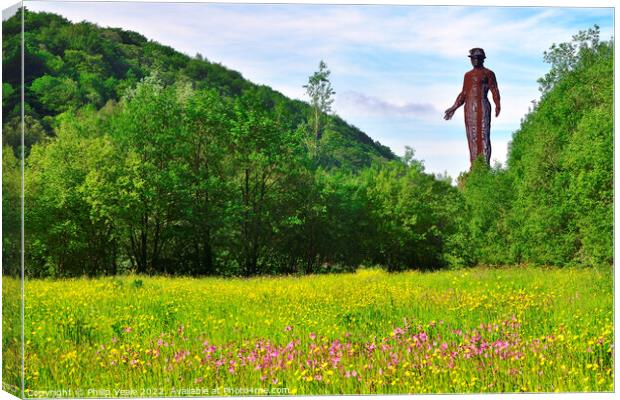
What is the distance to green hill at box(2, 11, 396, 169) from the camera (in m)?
10.5

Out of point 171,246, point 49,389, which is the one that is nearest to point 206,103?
point 171,246

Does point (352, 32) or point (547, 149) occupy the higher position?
point (352, 32)

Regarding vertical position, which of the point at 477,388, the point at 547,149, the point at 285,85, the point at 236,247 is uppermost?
the point at 285,85

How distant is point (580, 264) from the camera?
11.9 metres

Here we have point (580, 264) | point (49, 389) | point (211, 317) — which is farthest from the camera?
point (580, 264)

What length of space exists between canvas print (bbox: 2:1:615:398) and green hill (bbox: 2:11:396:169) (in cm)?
3

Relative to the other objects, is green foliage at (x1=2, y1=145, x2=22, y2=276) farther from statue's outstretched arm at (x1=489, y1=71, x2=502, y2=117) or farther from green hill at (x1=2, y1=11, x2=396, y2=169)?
statue's outstretched arm at (x1=489, y1=71, x2=502, y2=117)

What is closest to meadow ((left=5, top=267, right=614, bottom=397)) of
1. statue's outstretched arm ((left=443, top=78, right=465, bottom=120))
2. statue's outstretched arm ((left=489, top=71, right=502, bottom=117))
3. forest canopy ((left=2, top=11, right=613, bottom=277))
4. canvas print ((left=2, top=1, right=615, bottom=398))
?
canvas print ((left=2, top=1, right=615, bottom=398))

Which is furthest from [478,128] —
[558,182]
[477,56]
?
[558,182]

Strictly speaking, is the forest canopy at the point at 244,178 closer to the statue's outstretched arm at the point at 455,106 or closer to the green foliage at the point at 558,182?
the green foliage at the point at 558,182

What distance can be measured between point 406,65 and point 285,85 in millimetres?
1586

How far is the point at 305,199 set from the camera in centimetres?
1170

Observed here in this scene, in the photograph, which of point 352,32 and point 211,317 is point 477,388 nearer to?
point 211,317

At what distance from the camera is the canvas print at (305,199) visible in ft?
34.8
